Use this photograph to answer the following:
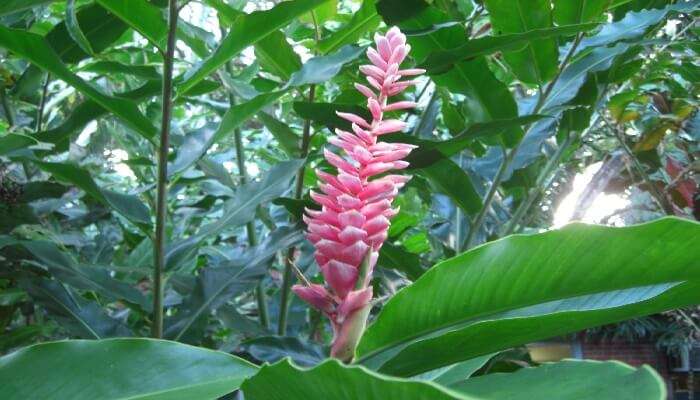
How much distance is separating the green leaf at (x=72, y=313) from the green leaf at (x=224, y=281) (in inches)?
5.2

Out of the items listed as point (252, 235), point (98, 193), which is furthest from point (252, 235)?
point (98, 193)

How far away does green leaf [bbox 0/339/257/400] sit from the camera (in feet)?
1.98

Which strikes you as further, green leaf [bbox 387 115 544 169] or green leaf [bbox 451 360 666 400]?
green leaf [bbox 387 115 544 169]

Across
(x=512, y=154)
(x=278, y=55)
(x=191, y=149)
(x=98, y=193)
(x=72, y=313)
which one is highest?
(x=278, y=55)

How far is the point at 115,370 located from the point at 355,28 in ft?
3.18

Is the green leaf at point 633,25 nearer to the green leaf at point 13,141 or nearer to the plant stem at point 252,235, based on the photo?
the plant stem at point 252,235

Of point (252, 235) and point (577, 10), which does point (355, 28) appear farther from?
point (252, 235)

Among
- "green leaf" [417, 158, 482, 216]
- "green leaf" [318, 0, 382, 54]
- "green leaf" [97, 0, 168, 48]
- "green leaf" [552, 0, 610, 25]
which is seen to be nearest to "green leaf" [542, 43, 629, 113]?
"green leaf" [552, 0, 610, 25]

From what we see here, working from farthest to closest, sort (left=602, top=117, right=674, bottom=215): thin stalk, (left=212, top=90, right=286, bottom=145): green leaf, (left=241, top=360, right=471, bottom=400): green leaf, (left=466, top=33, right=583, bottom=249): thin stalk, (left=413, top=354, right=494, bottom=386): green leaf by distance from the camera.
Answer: (left=602, top=117, right=674, bottom=215): thin stalk < (left=466, top=33, right=583, bottom=249): thin stalk < (left=212, top=90, right=286, bottom=145): green leaf < (left=413, top=354, right=494, bottom=386): green leaf < (left=241, top=360, right=471, bottom=400): green leaf

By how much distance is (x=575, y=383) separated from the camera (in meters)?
0.45

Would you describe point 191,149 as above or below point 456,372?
above

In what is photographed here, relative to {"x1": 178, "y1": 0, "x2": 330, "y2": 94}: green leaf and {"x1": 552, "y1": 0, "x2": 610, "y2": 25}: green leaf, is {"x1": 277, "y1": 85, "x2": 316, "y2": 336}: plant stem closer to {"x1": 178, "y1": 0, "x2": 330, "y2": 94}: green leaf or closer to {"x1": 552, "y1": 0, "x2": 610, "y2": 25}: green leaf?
{"x1": 178, "y1": 0, "x2": 330, "y2": 94}: green leaf

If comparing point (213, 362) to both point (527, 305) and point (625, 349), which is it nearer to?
point (527, 305)

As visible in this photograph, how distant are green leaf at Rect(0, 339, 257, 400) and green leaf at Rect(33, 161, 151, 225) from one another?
57 cm
